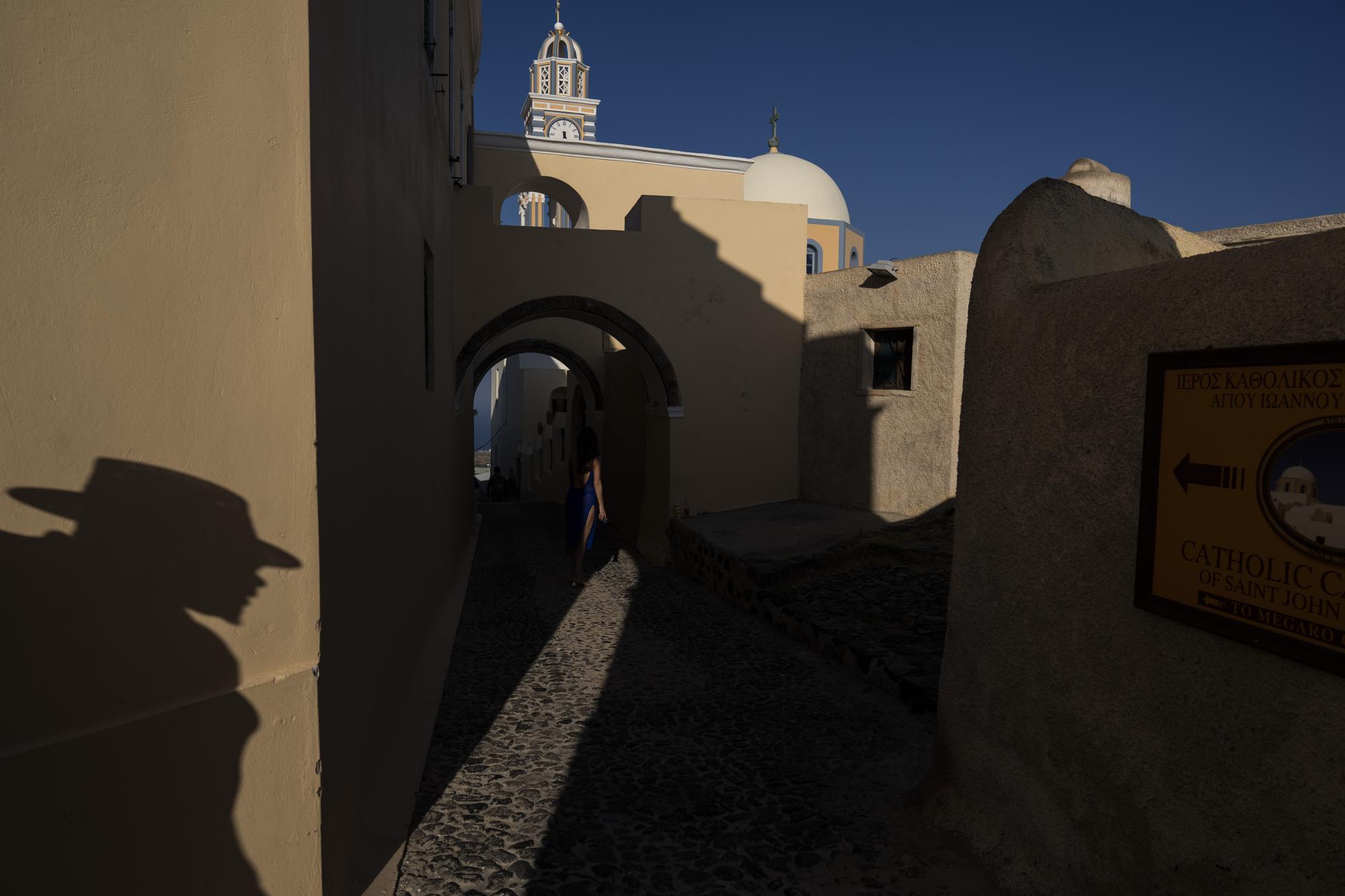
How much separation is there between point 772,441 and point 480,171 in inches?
285

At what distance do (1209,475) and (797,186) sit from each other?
73.8ft

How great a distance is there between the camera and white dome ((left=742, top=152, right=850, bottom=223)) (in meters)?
23.3

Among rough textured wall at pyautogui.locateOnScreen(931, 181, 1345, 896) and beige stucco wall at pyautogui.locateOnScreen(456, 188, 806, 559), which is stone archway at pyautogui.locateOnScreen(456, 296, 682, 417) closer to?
beige stucco wall at pyautogui.locateOnScreen(456, 188, 806, 559)

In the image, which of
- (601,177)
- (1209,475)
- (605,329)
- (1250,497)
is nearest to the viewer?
(1250,497)

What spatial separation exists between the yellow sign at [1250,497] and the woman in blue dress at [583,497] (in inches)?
246

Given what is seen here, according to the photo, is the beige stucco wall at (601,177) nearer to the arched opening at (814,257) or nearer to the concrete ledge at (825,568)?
the arched opening at (814,257)

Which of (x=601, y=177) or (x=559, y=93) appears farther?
(x=559, y=93)

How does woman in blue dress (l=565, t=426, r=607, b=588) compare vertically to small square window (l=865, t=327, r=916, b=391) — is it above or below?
below

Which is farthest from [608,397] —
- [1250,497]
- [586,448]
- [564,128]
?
[564,128]

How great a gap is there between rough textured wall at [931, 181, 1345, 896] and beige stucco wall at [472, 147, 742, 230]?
38.8 ft

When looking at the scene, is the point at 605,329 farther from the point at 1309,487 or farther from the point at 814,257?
the point at 814,257

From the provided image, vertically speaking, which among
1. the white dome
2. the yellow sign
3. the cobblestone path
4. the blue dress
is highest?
the white dome

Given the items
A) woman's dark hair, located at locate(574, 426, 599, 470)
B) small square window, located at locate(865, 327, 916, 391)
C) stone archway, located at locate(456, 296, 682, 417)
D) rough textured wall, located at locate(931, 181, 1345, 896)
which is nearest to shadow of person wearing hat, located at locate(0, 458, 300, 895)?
rough textured wall, located at locate(931, 181, 1345, 896)

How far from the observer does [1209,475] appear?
2271 mm
